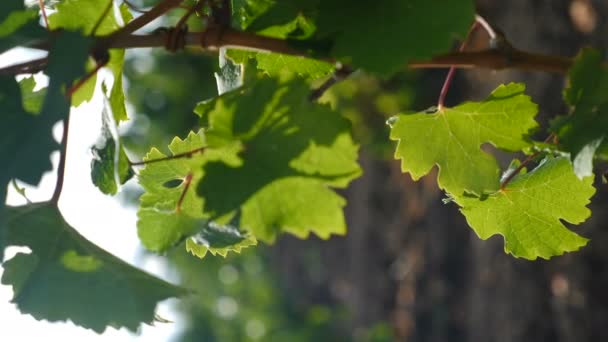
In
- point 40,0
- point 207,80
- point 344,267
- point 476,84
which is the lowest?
point 344,267

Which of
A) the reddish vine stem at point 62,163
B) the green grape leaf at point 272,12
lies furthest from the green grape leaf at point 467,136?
the reddish vine stem at point 62,163

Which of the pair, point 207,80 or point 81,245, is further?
point 207,80

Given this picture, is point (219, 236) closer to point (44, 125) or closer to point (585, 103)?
point (44, 125)

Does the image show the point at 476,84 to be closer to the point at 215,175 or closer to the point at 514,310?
the point at 514,310

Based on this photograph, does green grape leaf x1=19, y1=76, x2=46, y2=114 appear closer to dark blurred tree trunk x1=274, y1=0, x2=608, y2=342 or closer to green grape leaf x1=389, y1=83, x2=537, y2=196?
green grape leaf x1=389, y1=83, x2=537, y2=196

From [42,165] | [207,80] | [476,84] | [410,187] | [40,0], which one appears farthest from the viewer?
[207,80]

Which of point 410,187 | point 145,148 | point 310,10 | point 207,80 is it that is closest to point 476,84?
point 410,187

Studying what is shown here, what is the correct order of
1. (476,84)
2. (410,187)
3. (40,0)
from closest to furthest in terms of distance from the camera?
(40,0) → (476,84) → (410,187)

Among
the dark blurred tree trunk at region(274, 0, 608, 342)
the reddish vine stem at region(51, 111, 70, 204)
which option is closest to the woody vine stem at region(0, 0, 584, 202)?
the reddish vine stem at region(51, 111, 70, 204)
